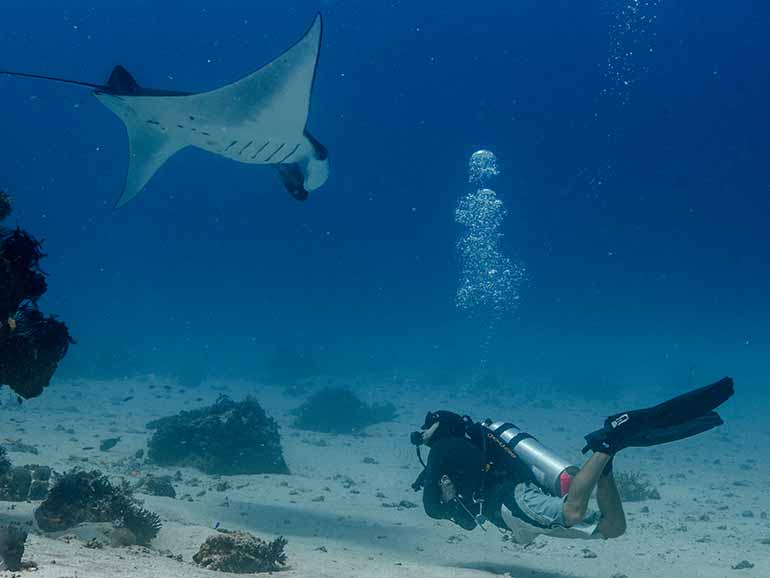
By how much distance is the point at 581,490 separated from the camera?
→ 15.6 feet

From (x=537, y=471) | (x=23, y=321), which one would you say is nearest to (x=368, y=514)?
(x=537, y=471)

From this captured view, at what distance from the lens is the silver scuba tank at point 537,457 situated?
16.4ft

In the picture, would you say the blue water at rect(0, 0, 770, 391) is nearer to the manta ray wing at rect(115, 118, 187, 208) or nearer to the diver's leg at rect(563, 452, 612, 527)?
the manta ray wing at rect(115, 118, 187, 208)

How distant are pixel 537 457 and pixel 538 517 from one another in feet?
1.93

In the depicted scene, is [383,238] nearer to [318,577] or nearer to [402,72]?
[402,72]

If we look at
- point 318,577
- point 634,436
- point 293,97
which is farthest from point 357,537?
point 293,97

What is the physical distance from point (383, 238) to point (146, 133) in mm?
38015

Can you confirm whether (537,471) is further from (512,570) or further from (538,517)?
(512,570)

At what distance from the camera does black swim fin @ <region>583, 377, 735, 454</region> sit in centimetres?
469

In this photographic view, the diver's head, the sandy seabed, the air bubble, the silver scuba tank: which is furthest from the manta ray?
the air bubble

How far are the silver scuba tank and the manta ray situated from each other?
441 centimetres

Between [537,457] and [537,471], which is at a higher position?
[537,457]

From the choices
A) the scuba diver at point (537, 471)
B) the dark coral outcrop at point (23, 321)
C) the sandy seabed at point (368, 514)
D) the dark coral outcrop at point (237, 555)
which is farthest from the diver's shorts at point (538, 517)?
the dark coral outcrop at point (23, 321)

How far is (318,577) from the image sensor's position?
14.6 feet
